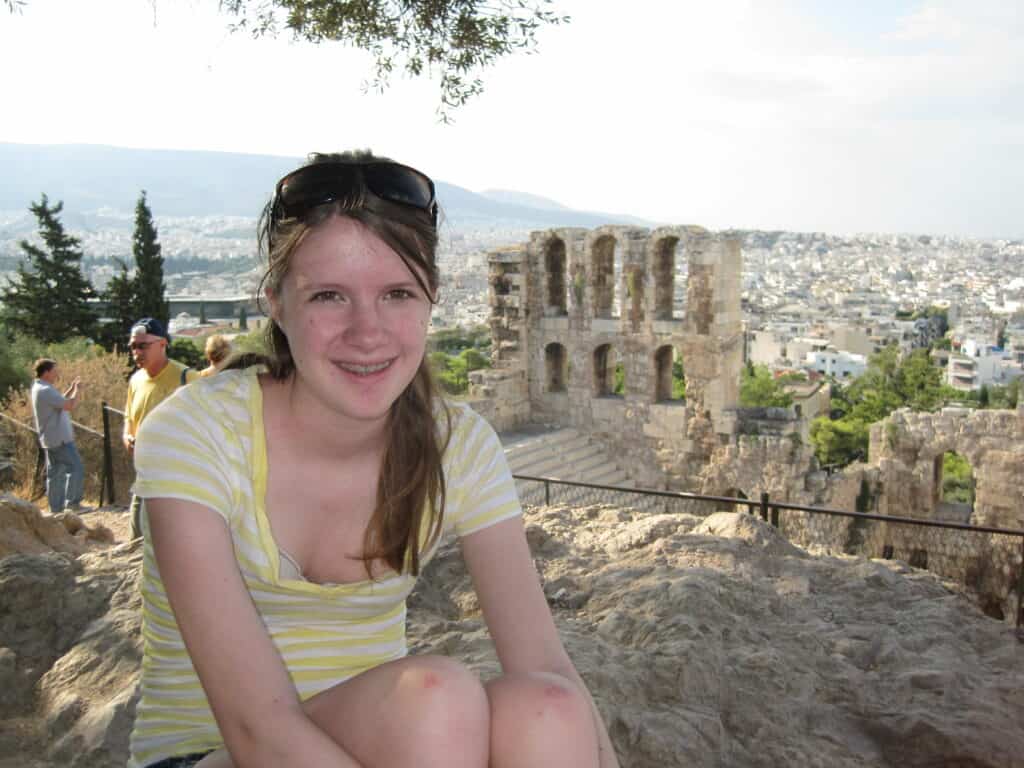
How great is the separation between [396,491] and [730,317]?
16.0 metres

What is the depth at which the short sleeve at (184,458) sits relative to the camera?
4.83 ft

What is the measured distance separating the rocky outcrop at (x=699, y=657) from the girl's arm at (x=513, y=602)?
0.88 m

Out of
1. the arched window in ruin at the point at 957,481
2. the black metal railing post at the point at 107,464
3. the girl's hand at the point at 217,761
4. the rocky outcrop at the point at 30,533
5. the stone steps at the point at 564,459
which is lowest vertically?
the arched window in ruin at the point at 957,481

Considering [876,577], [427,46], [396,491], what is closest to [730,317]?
[427,46]

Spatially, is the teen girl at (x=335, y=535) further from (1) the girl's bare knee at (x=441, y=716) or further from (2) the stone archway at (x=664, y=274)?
(2) the stone archway at (x=664, y=274)

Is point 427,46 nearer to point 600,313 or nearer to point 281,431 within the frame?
point 281,431

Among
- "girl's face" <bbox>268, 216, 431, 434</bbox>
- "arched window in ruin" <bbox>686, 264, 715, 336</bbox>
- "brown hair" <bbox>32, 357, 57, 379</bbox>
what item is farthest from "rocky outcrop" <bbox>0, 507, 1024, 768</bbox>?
"arched window in ruin" <bbox>686, 264, 715, 336</bbox>

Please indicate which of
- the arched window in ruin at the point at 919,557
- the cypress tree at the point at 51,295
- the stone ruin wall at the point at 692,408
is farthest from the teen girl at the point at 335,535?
the cypress tree at the point at 51,295

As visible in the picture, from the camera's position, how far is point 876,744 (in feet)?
8.98

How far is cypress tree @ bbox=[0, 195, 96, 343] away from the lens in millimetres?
28328

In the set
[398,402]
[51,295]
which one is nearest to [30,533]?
[398,402]

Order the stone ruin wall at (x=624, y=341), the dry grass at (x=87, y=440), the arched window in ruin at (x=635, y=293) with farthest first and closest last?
the arched window in ruin at (x=635, y=293) → the stone ruin wall at (x=624, y=341) → the dry grass at (x=87, y=440)

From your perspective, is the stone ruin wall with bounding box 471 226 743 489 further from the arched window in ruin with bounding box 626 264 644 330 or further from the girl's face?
the girl's face

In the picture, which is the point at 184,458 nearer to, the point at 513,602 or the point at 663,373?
the point at 513,602
